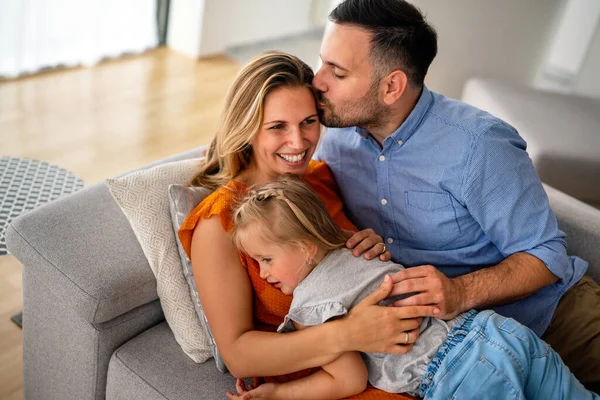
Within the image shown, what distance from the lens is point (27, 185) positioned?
2037 millimetres

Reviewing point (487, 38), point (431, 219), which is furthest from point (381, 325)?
point (487, 38)

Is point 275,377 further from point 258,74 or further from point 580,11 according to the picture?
point 580,11

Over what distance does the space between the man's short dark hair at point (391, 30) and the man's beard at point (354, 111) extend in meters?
0.07

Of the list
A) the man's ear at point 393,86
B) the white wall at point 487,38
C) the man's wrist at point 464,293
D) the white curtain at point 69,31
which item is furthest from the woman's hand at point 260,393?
the white curtain at point 69,31

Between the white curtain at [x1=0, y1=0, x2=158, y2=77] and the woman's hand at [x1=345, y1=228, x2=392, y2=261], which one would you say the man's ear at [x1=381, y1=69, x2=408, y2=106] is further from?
the white curtain at [x1=0, y1=0, x2=158, y2=77]

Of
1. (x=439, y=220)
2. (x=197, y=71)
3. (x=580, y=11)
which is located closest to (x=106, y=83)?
(x=197, y=71)

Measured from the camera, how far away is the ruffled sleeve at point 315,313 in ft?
4.59

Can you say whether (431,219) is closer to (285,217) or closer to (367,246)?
(367,246)

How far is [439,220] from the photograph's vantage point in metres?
1.76

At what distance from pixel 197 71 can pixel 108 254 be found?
324 cm

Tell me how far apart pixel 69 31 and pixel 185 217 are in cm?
296

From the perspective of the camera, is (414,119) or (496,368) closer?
(496,368)

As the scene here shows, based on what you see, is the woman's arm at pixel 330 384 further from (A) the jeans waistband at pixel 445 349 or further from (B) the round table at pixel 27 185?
(B) the round table at pixel 27 185

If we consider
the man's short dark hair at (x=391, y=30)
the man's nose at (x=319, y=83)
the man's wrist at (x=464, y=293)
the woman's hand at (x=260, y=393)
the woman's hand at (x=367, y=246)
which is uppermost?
the man's short dark hair at (x=391, y=30)
